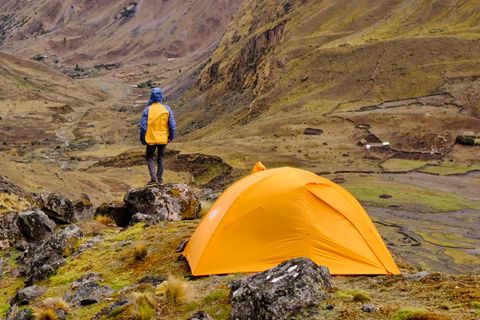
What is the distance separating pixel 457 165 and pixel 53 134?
59406 mm

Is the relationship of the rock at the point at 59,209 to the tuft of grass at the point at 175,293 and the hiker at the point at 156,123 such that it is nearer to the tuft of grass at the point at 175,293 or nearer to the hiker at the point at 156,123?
the hiker at the point at 156,123

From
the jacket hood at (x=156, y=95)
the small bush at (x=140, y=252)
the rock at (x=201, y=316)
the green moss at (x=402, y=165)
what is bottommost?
the green moss at (x=402, y=165)

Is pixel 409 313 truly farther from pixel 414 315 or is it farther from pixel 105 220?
pixel 105 220

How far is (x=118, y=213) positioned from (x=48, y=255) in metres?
3.56

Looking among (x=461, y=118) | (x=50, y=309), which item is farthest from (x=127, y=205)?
(x=461, y=118)

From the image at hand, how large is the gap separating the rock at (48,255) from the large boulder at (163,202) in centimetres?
194

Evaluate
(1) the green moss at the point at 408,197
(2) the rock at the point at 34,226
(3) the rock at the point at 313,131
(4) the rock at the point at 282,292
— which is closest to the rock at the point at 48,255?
(2) the rock at the point at 34,226

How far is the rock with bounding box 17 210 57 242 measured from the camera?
13.3 metres

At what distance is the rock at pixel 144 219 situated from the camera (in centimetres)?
1326

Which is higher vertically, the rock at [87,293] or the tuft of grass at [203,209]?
the rock at [87,293]

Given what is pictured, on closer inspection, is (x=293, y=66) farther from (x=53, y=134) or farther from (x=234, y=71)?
(x=53, y=134)

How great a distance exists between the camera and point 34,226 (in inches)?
525

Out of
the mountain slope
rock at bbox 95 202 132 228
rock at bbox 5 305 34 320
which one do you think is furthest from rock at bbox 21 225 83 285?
the mountain slope

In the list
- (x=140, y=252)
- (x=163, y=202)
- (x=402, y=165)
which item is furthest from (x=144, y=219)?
(x=402, y=165)
